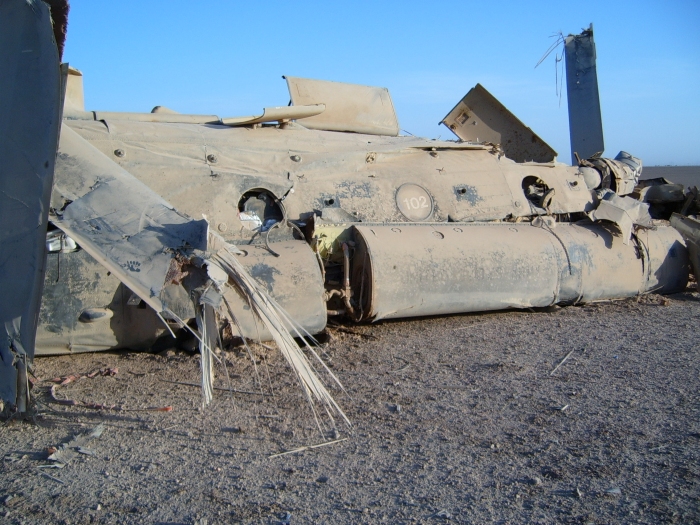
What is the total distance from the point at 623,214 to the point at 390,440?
4.07 metres

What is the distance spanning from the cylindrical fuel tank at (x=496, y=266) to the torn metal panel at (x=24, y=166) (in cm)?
254

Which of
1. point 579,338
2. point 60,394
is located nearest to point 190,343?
point 60,394

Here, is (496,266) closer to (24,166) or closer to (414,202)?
(414,202)

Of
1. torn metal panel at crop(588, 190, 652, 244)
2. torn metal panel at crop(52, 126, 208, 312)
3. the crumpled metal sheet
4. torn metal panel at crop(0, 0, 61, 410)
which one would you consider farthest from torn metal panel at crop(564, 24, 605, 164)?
torn metal panel at crop(0, 0, 61, 410)

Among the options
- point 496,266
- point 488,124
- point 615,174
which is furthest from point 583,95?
point 496,266

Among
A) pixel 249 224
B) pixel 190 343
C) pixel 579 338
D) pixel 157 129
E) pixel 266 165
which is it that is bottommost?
pixel 579 338

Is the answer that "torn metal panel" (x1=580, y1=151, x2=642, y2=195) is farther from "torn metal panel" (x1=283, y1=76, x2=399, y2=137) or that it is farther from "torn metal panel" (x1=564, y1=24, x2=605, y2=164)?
"torn metal panel" (x1=283, y1=76, x2=399, y2=137)

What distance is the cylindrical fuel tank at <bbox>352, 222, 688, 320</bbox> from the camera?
501 centimetres

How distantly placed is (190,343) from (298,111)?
8.13 feet

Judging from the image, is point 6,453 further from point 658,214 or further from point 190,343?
point 658,214

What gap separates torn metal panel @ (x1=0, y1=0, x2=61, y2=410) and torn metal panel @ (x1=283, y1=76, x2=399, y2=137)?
359cm

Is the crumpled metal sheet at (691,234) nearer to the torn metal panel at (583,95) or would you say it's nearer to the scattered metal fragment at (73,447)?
the torn metal panel at (583,95)

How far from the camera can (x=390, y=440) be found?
3176 millimetres

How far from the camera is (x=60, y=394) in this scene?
3.82m
